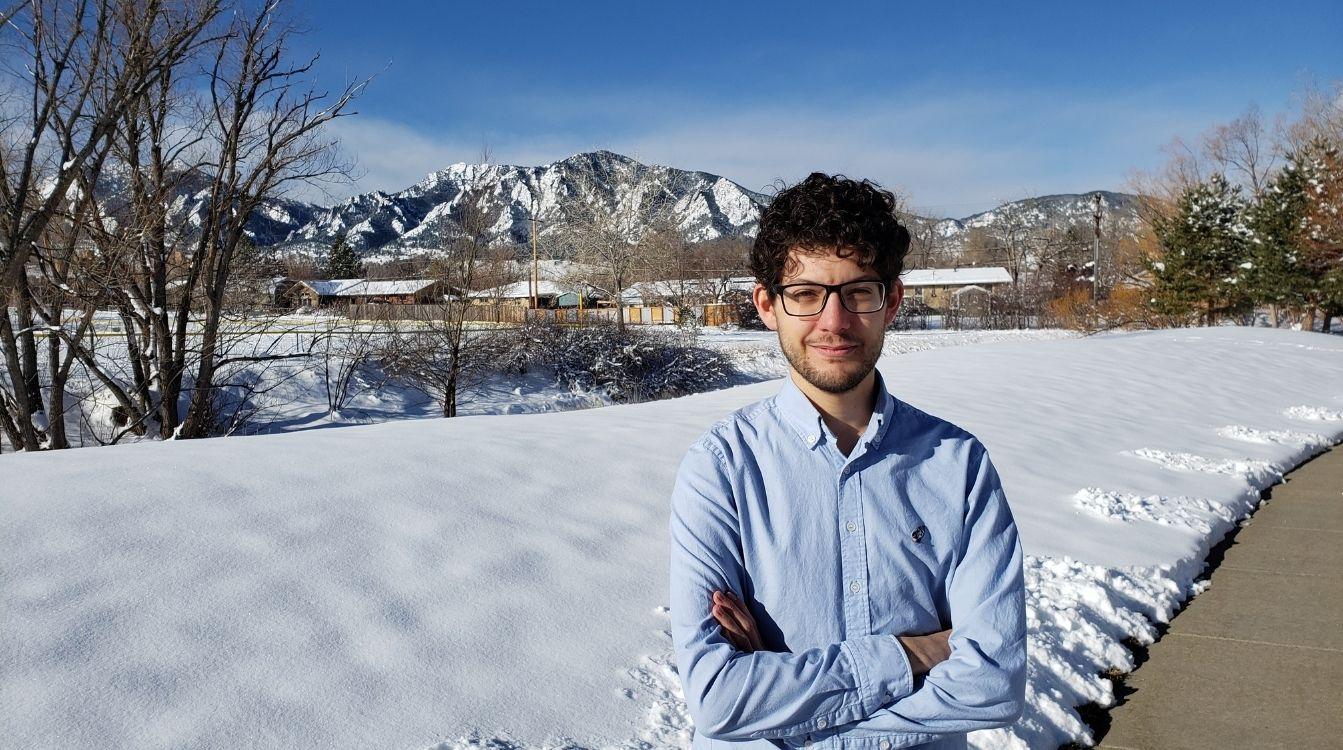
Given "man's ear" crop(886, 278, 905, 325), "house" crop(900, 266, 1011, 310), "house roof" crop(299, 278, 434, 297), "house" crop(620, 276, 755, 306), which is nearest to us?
"man's ear" crop(886, 278, 905, 325)

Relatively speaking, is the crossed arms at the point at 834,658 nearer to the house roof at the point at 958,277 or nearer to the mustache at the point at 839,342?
the mustache at the point at 839,342

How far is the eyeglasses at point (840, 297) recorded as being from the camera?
1.80m

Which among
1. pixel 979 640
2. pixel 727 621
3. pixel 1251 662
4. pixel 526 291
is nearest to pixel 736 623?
pixel 727 621

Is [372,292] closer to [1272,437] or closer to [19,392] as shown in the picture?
[19,392]

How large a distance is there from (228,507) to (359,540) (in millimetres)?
662

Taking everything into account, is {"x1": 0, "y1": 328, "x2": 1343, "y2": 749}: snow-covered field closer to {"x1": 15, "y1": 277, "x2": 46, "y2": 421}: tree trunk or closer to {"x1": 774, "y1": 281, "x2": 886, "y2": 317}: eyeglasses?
{"x1": 774, "y1": 281, "x2": 886, "y2": 317}: eyeglasses

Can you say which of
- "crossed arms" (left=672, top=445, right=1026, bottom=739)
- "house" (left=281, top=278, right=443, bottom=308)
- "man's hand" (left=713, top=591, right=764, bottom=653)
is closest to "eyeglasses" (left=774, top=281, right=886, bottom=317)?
"crossed arms" (left=672, top=445, right=1026, bottom=739)

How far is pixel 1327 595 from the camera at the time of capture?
5059mm

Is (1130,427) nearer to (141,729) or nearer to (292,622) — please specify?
(292,622)

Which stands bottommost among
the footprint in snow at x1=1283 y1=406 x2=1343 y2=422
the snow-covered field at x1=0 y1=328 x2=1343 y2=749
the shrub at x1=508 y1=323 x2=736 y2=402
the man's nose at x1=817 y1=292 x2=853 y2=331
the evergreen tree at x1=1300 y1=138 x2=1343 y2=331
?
the shrub at x1=508 y1=323 x2=736 y2=402

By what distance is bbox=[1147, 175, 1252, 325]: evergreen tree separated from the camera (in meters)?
34.1

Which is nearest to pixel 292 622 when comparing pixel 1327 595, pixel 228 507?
pixel 228 507

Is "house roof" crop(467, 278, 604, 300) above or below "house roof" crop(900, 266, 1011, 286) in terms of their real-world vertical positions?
below

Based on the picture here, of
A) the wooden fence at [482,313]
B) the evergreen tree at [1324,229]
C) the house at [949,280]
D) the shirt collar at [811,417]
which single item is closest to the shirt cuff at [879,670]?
the shirt collar at [811,417]
